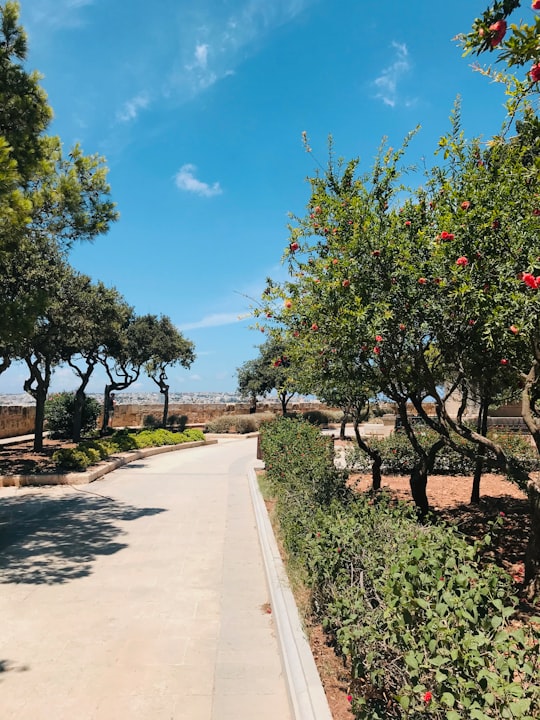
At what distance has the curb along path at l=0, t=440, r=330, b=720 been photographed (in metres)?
3.71

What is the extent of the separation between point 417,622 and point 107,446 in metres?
16.4

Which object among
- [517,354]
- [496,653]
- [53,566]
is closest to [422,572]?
[496,653]

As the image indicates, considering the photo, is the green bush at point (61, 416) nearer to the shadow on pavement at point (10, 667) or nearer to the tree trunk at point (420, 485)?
the tree trunk at point (420, 485)

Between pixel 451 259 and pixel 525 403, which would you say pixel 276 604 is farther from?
pixel 451 259

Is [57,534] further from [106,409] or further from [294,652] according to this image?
[106,409]

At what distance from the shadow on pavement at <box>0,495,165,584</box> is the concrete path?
3 cm

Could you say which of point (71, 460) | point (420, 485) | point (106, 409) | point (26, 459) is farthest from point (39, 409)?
point (420, 485)

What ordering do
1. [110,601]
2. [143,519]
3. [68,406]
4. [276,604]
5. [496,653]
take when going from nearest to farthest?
[496,653] → [276,604] → [110,601] → [143,519] → [68,406]

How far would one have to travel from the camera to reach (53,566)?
6762mm

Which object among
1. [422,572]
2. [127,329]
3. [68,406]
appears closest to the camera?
[422,572]

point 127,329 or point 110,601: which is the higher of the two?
point 127,329

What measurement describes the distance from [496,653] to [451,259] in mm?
3380

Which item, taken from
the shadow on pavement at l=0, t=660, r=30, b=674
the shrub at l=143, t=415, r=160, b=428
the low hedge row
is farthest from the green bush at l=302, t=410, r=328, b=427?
the shadow on pavement at l=0, t=660, r=30, b=674

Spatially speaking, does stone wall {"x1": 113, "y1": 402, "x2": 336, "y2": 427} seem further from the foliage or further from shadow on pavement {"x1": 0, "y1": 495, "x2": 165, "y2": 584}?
shadow on pavement {"x1": 0, "y1": 495, "x2": 165, "y2": 584}
